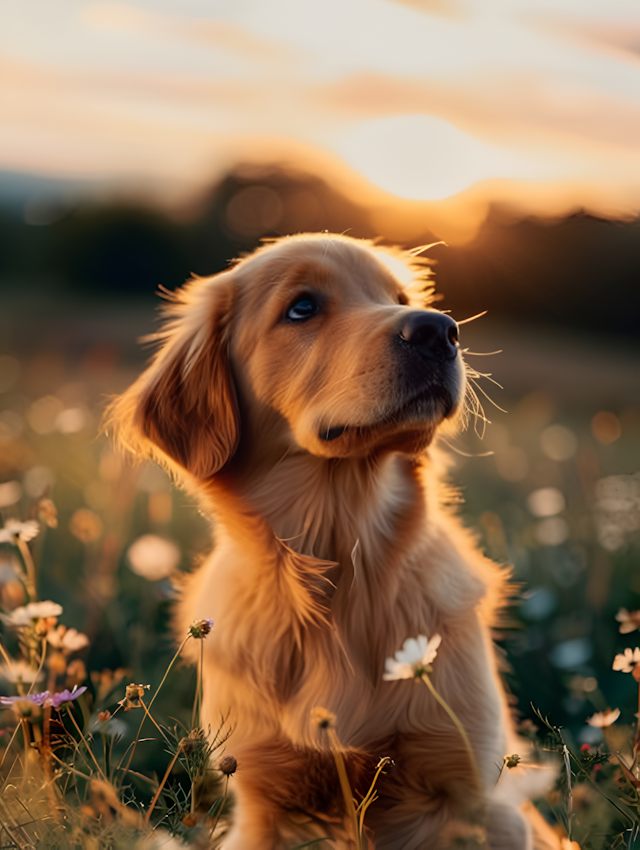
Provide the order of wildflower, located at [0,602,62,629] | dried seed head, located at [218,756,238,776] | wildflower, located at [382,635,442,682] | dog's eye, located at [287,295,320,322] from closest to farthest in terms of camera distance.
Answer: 1. wildflower, located at [382,635,442,682]
2. dried seed head, located at [218,756,238,776]
3. wildflower, located at [0,602,62,629]
4. dog's eye, located at [287,295,320,322]

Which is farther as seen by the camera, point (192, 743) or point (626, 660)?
point (626, 660)

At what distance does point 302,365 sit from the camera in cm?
209

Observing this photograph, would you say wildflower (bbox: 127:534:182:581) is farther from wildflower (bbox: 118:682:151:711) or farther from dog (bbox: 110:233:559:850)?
wildflower (bbox: 118:682:151:711)

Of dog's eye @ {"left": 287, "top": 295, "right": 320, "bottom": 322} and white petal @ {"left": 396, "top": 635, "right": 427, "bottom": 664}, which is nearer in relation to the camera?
white petal @ {"left": 396, "top": 635, "right": 427, "bottom": 664}

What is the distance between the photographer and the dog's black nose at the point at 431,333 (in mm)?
1799

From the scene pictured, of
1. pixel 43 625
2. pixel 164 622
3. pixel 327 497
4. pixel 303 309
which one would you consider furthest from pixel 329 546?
pixel 164 622

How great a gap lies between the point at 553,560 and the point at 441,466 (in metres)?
1.75

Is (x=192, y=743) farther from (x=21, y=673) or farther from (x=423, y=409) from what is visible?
(x=423, y=409)

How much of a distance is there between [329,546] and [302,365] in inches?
22.3

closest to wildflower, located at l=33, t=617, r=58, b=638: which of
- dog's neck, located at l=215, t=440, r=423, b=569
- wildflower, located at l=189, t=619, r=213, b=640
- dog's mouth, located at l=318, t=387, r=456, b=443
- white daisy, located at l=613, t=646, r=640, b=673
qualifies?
wildflower, located at l=189, t=619, r=213, b=640

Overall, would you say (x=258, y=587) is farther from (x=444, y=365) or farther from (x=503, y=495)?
(x=503, y=495)

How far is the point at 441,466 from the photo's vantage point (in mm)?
2316

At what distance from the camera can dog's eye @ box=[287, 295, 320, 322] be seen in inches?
85.4

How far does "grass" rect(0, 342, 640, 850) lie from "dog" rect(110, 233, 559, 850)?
0.15 meters
